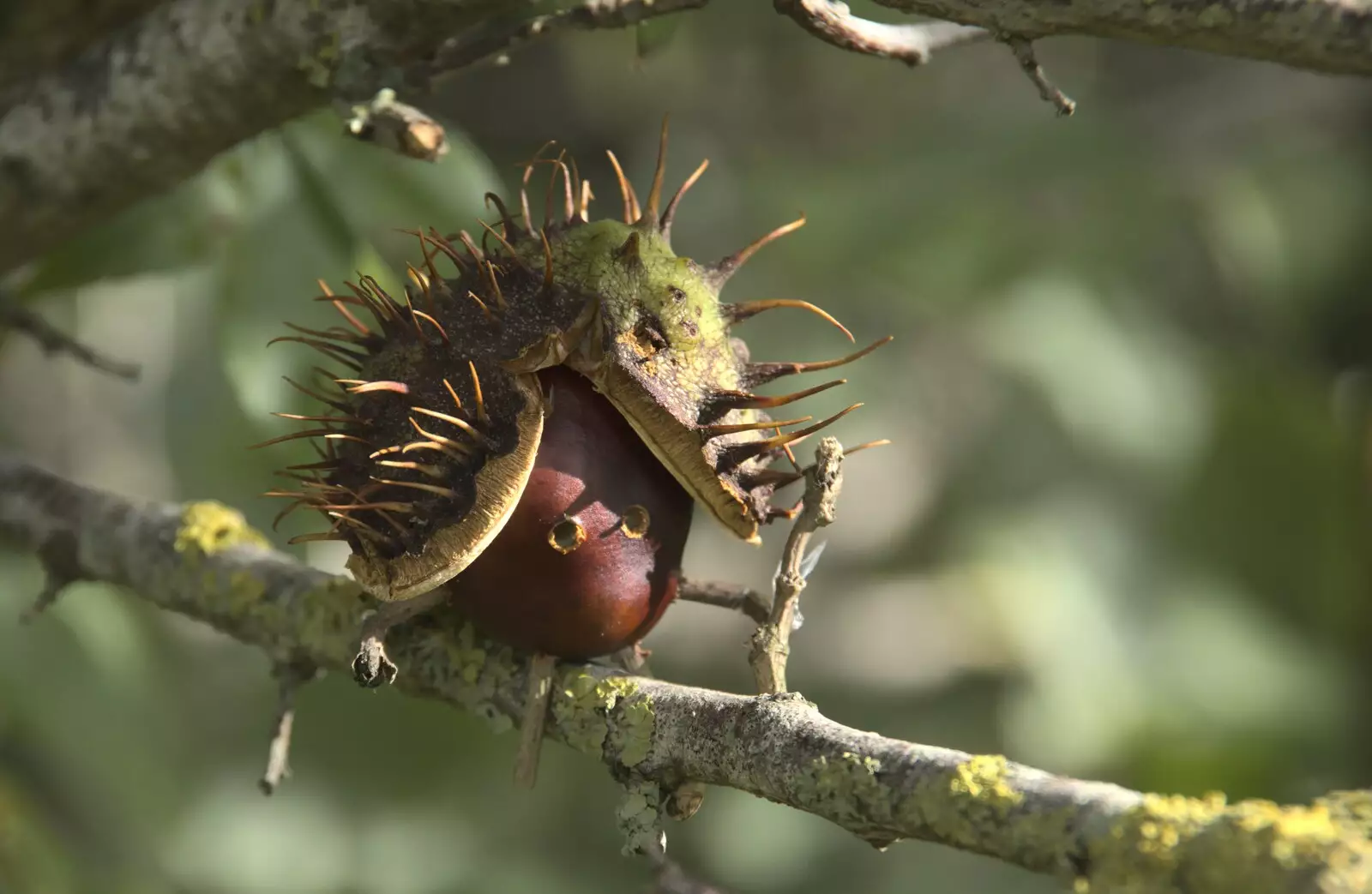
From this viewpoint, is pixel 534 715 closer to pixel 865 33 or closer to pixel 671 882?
pixel 671 882

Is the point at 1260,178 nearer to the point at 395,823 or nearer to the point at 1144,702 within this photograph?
the point at 1144,702

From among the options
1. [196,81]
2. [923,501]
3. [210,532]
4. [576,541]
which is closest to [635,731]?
[576,541]

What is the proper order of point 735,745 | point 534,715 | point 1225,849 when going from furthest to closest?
point 534,715
point 735,745
point 1225,849

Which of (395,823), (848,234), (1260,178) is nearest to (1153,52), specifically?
(1260,178)

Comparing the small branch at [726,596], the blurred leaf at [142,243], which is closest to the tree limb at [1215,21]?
the small branch at [726,596]

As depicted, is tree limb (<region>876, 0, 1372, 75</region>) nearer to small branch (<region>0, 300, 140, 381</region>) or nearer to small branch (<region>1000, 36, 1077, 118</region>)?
small branch (<region>1000, 36, 1077, 118</region>)

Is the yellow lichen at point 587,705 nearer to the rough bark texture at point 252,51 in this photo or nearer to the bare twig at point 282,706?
the bare twig at point 282,706
